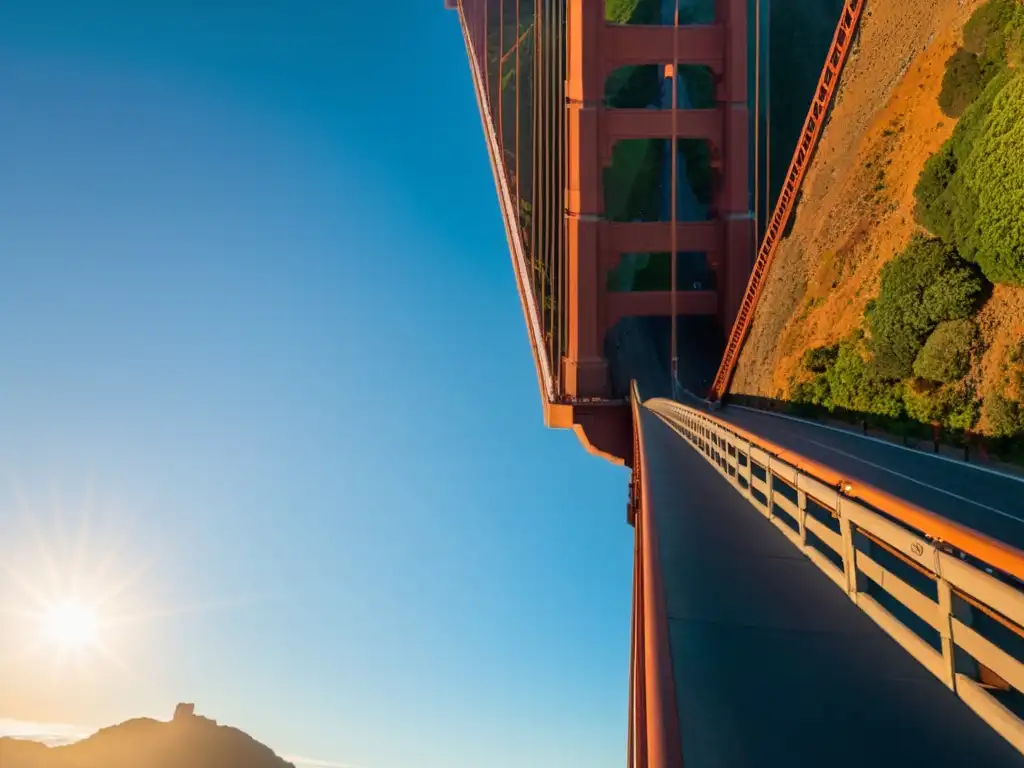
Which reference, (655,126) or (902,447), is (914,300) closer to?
(902,447)

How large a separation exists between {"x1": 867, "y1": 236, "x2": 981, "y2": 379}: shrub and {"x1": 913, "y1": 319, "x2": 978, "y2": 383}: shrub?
0.23 meters

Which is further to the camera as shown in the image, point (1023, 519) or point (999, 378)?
point (999, 378)

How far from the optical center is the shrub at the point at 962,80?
13094 millimetres

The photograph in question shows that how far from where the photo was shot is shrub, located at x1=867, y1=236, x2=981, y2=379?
41.4 feet

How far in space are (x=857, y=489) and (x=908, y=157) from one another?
533 inches

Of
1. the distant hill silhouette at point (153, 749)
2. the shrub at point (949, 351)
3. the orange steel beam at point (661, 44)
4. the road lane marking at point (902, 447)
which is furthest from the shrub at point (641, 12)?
the distant hill silhouette at point (153, 749)

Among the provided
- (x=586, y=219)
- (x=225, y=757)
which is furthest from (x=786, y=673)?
(x=225, y=757)

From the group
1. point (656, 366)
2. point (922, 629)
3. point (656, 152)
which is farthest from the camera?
point (656, 152)

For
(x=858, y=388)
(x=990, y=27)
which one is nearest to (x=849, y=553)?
(x=990, y=27)

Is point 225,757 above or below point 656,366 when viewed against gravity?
below

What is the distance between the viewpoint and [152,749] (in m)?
81.1

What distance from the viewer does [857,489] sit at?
3705 mm

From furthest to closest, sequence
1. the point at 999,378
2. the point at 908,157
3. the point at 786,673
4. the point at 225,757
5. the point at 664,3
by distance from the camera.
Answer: the point at 225,757
the point at 664,3
the point at 908,157
the point at 999,378
the point at 786,673

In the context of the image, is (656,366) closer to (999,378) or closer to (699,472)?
(999,378)
